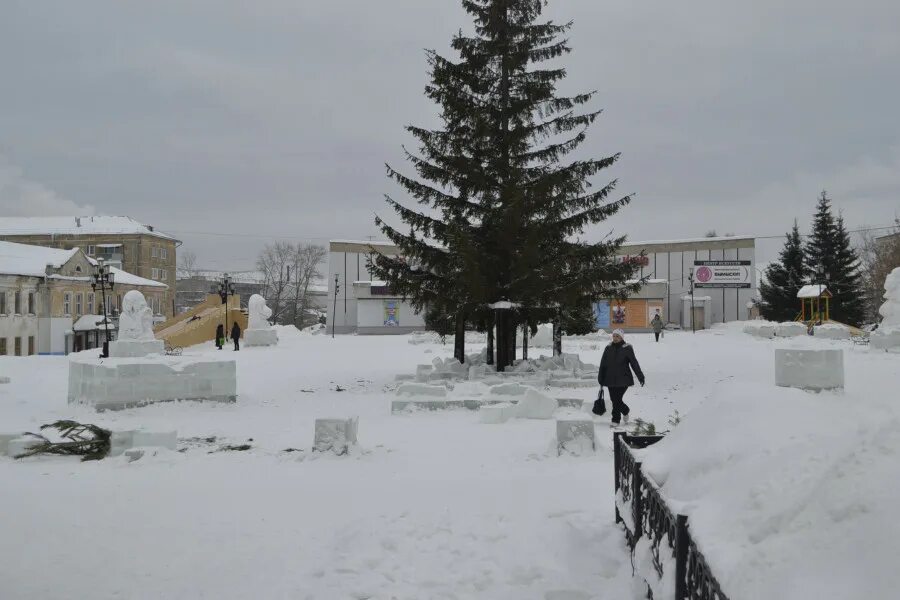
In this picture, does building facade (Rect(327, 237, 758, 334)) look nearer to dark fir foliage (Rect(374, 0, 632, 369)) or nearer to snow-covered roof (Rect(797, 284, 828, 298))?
A: snow-covered roof (Rect(797, 284, 828, 298))

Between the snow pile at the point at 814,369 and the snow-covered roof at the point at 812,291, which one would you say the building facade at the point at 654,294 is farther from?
the snow pile at the point at 814,369

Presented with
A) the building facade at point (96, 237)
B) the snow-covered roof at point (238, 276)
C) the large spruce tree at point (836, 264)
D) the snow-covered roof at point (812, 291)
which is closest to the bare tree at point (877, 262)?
the large spruce tree at point (836, 264)

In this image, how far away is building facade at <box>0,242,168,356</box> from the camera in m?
43.4

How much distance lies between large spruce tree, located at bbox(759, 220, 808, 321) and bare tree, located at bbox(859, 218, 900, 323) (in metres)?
4.43

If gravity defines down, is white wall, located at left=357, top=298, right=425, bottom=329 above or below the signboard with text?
below

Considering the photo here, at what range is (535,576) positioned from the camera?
15.4 feet

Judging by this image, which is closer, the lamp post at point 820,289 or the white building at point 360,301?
the lamp post at point 820,289

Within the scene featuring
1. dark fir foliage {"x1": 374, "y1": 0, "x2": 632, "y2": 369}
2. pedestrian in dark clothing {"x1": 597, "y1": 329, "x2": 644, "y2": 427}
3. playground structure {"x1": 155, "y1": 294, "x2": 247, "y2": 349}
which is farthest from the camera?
playground structure {"x1": 155, "y1": 294, "x2": 247, "y2": 349}

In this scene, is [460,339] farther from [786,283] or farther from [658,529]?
[786,283]

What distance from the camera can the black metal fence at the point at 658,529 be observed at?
2.78 metres

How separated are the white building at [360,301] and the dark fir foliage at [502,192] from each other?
110 feet

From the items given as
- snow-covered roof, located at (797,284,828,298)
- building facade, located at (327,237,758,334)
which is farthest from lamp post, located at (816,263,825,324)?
building facade, located at (327,237,758,334)

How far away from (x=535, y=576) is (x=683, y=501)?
1.72 m

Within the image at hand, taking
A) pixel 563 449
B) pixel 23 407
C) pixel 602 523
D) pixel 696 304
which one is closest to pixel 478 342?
pixel 696 304
